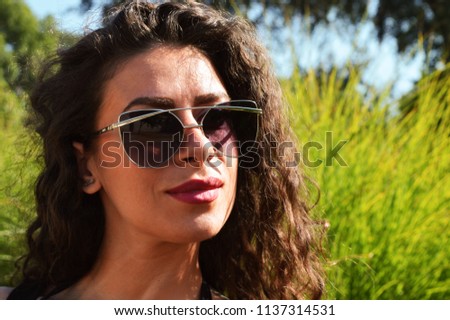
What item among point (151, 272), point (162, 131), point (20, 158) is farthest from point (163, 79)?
point (20, 158)

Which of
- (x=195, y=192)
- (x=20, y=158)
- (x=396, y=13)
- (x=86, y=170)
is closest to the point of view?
(x=195, y=192)

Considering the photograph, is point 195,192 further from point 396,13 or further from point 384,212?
point 396,13

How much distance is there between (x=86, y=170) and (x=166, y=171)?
47cm

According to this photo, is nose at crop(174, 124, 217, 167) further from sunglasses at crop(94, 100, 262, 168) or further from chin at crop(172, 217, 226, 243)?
chin at crop(172, 217, 226, 243)

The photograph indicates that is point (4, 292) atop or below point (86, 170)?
below

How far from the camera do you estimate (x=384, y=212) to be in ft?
10.2

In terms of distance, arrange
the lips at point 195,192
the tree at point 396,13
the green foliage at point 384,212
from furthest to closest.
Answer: the tree at point 396,13 < the green foliage at point 384,212 < the lips at point 195,192

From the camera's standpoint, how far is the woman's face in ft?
6.66

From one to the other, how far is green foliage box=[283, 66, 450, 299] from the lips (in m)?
0.94

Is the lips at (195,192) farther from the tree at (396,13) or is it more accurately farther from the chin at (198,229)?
the tree at (396,13)

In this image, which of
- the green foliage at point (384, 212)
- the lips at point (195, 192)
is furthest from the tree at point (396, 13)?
the lips at point (195, 192)

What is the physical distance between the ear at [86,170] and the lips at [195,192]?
0.42 metres

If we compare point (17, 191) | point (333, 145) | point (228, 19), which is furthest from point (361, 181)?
point (17, 191)

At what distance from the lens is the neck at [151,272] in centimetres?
226
